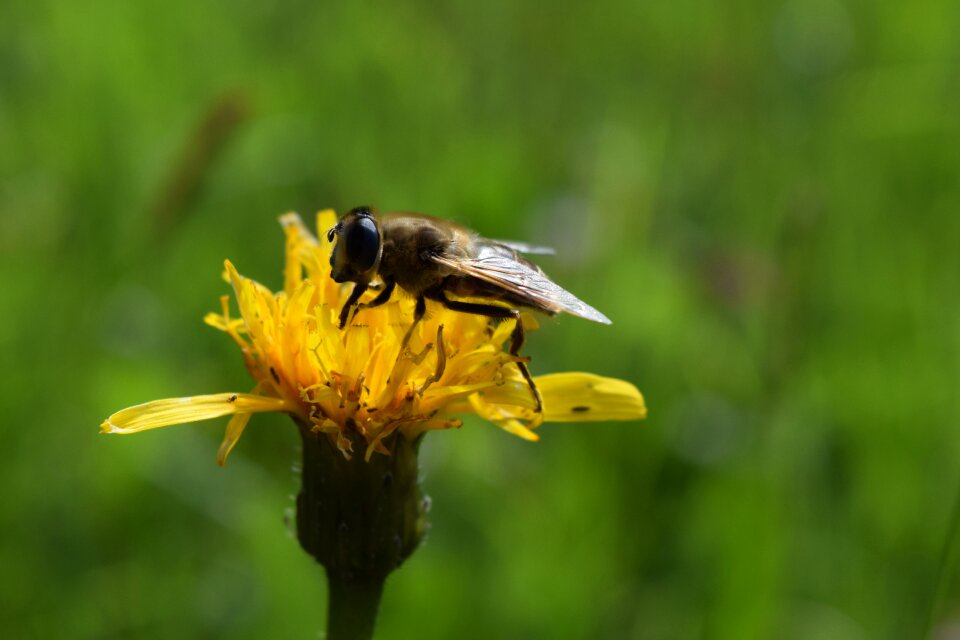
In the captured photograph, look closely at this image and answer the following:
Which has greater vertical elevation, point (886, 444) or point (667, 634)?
point (886, 444)

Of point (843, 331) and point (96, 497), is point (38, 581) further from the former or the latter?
point (843, 331)

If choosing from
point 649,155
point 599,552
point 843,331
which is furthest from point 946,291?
point 599,552

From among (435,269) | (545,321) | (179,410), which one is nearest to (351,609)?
(179,410)

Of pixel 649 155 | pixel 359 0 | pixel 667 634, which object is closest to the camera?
pixel 667 634

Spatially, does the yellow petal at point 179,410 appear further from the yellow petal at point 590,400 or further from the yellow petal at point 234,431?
the yellow petal at point 590,400

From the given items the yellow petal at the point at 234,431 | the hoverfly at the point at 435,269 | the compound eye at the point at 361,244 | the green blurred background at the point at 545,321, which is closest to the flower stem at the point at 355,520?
the yellow petal at the point at 234,431

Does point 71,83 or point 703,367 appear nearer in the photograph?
point 703,367

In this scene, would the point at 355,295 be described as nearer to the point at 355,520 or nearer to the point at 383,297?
the point at 383,297
